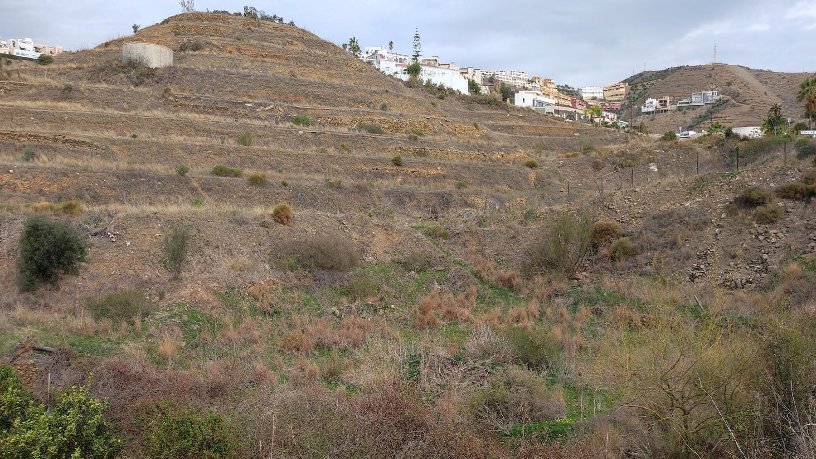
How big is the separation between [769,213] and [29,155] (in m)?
27.8

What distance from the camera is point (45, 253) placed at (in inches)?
545

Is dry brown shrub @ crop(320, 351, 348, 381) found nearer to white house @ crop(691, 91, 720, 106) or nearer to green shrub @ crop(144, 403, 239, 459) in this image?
green shrub @ crop(144, 403, 239, 459)

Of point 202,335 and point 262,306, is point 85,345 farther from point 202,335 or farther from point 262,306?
point 262,306


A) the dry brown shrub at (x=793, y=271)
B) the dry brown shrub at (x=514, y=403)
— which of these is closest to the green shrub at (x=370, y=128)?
the dry brown shrub at (x=793, y=271)

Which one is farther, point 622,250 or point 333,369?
point 622,250

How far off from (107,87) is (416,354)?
31559 millimetres

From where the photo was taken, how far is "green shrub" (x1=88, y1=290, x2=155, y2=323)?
12344mm

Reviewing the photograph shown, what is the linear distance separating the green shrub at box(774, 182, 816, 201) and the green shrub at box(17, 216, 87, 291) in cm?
2189

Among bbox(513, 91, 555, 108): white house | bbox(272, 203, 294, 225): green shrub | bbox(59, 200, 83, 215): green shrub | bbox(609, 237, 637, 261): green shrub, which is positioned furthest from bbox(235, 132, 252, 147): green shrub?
bbox(513, 91, 555, 108): white house

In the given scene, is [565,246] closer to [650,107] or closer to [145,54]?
[145,54]

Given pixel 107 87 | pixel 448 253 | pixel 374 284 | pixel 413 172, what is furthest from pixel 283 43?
pixel 374 284

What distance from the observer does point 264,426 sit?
7023 mm

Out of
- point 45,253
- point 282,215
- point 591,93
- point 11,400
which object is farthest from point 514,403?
point 591,93

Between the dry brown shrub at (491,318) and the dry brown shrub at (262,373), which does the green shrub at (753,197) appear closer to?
the dry brown shrub at (491,318)
